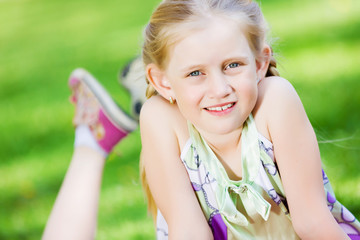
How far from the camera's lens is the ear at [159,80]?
2.07 m

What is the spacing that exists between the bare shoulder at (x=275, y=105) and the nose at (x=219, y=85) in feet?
0.62

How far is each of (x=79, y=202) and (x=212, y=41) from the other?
1.17 metres

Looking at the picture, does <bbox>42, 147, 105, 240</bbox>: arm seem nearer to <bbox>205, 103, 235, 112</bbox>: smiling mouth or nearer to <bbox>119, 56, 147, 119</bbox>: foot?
<bbox>119, 56, 147, 119</bbox>: foot

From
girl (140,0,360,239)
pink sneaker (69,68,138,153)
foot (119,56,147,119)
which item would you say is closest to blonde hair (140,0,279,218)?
girl (140,0,360,239)

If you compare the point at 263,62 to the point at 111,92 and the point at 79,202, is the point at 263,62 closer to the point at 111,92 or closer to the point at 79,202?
the point at 79,202

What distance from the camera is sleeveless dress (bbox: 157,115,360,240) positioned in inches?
81.6

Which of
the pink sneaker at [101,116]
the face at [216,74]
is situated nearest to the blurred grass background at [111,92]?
the pink sneaker at [101,116]

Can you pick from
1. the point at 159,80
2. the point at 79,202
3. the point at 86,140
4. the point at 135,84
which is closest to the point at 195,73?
the point at 159,80

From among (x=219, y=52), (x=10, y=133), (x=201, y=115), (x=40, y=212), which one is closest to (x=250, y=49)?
(x=219, y=52)

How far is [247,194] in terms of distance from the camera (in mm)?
2080

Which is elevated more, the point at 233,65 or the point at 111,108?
the point at 111,108

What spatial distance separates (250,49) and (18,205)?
1968mm

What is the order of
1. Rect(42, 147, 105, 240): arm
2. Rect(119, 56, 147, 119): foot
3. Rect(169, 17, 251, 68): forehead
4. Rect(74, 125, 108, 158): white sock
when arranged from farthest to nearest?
Rect(119, 56, 147, 119): foot → Rect(74, 125, 108, 158): white sock → Rect(42, 147, 105, 240): arm → Rect(169, 17, 251, 68): forehead

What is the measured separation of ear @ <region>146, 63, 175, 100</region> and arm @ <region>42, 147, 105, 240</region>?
82 centimetres
